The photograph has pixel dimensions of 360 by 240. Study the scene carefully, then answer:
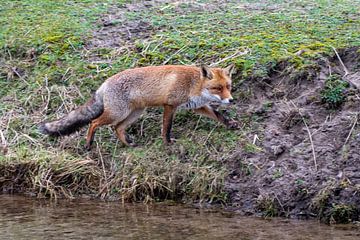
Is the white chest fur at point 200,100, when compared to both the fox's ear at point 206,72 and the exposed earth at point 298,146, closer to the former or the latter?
the fox's ear at point 206,72

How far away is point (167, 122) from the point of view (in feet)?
36.0

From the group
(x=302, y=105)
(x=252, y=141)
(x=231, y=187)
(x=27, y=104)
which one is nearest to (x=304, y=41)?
(x=302, y=105)

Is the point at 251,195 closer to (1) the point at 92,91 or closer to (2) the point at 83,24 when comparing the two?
(1) the point at 92,91

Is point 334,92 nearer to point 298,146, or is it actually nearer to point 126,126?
point 298,146

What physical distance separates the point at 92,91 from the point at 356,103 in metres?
4.15

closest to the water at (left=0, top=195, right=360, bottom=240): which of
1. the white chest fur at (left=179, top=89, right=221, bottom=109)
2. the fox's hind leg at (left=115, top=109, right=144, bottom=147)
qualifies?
the fox's hind leg at (left=115, top=109, right=144, bottom=147)

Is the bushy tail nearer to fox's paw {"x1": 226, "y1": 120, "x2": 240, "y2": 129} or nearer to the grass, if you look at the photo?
the grass

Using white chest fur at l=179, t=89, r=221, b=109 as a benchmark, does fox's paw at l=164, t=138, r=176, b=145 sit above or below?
below

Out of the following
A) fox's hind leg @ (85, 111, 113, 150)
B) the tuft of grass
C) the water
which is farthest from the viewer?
fox's hind leg @ (85, 111, 113, 150)

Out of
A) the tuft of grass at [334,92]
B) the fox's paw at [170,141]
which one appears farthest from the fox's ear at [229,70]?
the tuft of grass at [334,92]

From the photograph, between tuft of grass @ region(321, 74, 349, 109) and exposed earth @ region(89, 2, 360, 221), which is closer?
exposed earth @ region(89, 2, 360, 221)

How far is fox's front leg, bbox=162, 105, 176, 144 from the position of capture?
1092 cm

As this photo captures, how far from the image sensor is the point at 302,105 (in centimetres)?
1087

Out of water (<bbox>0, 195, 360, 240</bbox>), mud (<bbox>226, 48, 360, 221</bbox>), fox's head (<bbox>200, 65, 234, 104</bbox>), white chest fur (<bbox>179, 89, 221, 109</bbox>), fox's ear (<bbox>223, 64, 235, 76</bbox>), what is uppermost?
fox's ear (<bbox>223, 64, 235, 76</bbox>)
